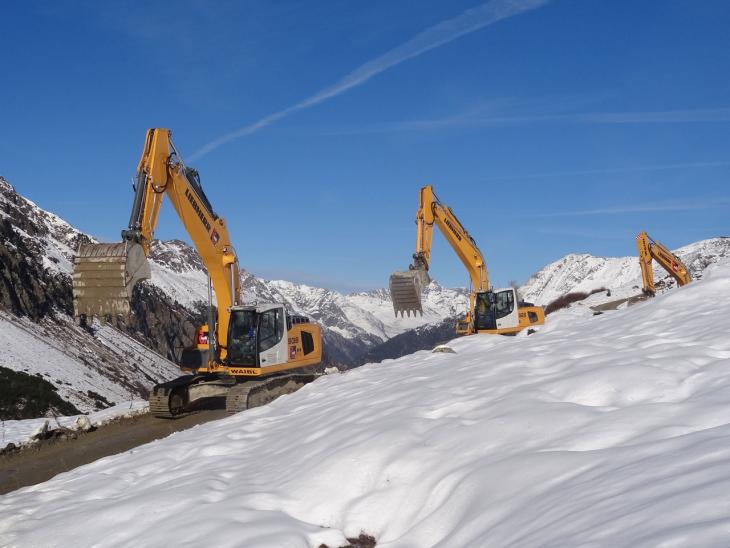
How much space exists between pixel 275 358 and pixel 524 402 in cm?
1074

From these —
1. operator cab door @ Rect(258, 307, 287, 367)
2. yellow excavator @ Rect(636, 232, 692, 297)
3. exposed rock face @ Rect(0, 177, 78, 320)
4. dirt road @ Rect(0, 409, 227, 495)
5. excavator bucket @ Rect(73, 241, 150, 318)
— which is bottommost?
dirt road @ Rect(0, 409, 227, 495)

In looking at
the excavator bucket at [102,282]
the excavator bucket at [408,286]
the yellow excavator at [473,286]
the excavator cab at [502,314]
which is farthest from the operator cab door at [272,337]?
the excavator cab at [502,314]

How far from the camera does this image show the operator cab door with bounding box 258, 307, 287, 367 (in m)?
17.3

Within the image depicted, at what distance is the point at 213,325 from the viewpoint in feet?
58.0

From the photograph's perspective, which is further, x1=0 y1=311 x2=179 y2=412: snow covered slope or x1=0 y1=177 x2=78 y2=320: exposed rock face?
x1=0 y1=177 x2=78 y2=320: exposed rock face

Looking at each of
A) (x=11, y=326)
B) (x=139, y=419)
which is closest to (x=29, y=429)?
(x=139, y=419)

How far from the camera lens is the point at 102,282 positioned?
12.4 metres

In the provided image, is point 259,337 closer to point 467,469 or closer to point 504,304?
point 467,469

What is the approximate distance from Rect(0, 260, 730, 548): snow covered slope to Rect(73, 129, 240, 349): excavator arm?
3.36 m

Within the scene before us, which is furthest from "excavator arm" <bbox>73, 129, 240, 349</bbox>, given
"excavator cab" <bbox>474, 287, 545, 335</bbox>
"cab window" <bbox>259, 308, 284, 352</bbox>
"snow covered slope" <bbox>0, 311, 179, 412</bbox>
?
"snow covered slope" <bbox>0, 311, 179, 412</bbox>

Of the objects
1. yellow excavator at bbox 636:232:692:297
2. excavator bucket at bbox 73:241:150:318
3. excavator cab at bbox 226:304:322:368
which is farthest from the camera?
yellow excavator at bbox 636:232:692:297

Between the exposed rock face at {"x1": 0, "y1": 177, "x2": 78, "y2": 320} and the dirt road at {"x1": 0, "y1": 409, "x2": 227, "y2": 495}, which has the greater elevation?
the exposed rock face at {"x1": 0, "y1": 177, "x2": 78, "y2": 320}

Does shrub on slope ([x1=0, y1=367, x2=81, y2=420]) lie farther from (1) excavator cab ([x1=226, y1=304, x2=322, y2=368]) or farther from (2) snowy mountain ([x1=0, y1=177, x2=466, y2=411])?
(1) excavator cab ([x1=226, y1=304, x2=322, y2=368])

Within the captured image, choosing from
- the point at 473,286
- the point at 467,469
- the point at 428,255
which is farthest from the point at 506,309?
the point at 467,469
